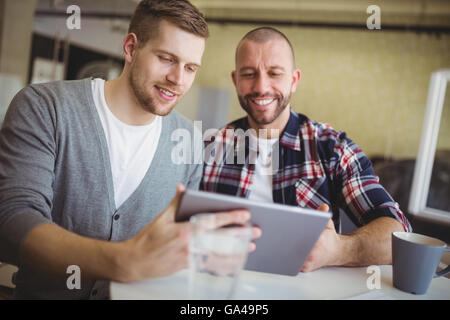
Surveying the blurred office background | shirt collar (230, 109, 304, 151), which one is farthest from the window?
shirt collar (230, 109, 304, 151)

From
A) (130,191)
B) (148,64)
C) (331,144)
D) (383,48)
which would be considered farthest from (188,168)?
(383,48)

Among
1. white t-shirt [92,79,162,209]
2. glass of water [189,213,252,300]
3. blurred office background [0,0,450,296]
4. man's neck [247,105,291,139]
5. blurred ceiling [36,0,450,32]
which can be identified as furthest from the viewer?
blurred ceiling [36,0,450,32]

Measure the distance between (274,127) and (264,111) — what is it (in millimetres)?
103

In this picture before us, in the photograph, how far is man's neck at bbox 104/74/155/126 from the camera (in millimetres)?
1175

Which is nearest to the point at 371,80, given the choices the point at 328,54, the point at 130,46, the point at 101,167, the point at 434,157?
the point at 328,54

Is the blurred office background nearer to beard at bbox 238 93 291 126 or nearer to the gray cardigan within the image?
beard at bbox 238 93 291 126

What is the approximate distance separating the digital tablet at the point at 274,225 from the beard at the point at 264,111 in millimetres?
781

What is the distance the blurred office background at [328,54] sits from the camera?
380 centimetres

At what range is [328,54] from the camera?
461cm

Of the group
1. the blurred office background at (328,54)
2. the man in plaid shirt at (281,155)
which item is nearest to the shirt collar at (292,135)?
the man in plaid shirt at (281,155)

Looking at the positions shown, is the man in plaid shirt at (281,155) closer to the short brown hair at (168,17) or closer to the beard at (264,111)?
the beard at (264,111)

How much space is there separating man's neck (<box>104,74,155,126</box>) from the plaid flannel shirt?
359mm

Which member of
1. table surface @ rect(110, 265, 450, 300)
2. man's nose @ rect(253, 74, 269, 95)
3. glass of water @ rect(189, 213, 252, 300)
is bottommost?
table surface @ rect(110, 265, 450, 300)
